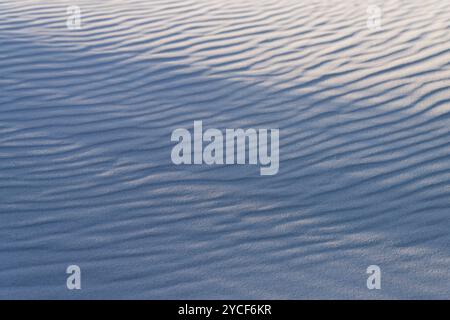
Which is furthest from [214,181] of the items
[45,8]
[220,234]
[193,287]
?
[45,8]

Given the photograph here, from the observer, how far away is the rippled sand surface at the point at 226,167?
3461 millimetres

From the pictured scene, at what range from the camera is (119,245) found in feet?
12.1

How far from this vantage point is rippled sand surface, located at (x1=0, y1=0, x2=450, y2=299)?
3.46 meters

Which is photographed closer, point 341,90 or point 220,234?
point 220,234

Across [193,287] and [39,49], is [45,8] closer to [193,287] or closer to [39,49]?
[39,49]

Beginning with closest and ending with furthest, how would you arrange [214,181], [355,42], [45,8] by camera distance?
[214,181] → [355,42] → [45,8]

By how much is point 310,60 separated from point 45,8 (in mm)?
3241

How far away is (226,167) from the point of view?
4496 millimetres

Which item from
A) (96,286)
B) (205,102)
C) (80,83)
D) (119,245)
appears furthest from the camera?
(80,83)

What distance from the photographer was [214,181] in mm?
4336
